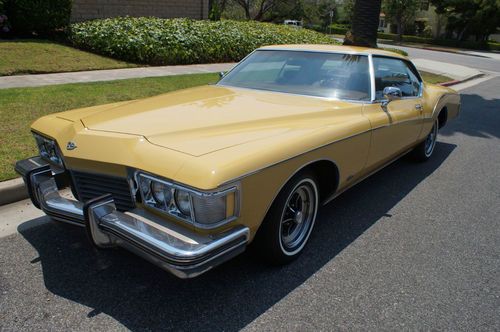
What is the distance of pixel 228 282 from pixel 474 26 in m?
47.6

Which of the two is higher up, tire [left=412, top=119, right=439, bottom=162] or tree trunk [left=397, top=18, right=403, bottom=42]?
tree trunk [left=397, top=18, right=403, bottom=42]

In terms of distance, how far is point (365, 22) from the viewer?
12445 millimetres

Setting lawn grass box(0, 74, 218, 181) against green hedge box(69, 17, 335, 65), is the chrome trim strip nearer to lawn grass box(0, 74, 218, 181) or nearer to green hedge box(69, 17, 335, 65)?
lawn grass box(0, 74, 218, 181)

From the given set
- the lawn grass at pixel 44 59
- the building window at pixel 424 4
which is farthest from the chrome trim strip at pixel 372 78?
the building window at pixel 424 4

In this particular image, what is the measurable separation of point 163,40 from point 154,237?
10568 millimetres

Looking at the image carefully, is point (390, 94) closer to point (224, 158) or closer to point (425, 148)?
point (425, 148)

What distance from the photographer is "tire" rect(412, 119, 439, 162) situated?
5.57 meters

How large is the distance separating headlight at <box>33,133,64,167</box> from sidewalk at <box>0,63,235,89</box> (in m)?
5.29

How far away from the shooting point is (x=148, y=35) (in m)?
11.9

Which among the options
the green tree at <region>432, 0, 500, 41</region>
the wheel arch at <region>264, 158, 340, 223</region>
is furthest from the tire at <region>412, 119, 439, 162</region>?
the green tree at <region>432, 0, 500, 41</region>

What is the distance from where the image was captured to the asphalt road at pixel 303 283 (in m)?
2.57

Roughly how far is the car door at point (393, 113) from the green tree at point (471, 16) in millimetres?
40765

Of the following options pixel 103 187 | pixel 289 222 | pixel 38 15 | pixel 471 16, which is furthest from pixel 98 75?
pixel 471 16

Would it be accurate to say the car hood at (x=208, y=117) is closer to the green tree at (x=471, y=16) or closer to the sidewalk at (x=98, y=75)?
the sidewalk at (x=98, y=75)
